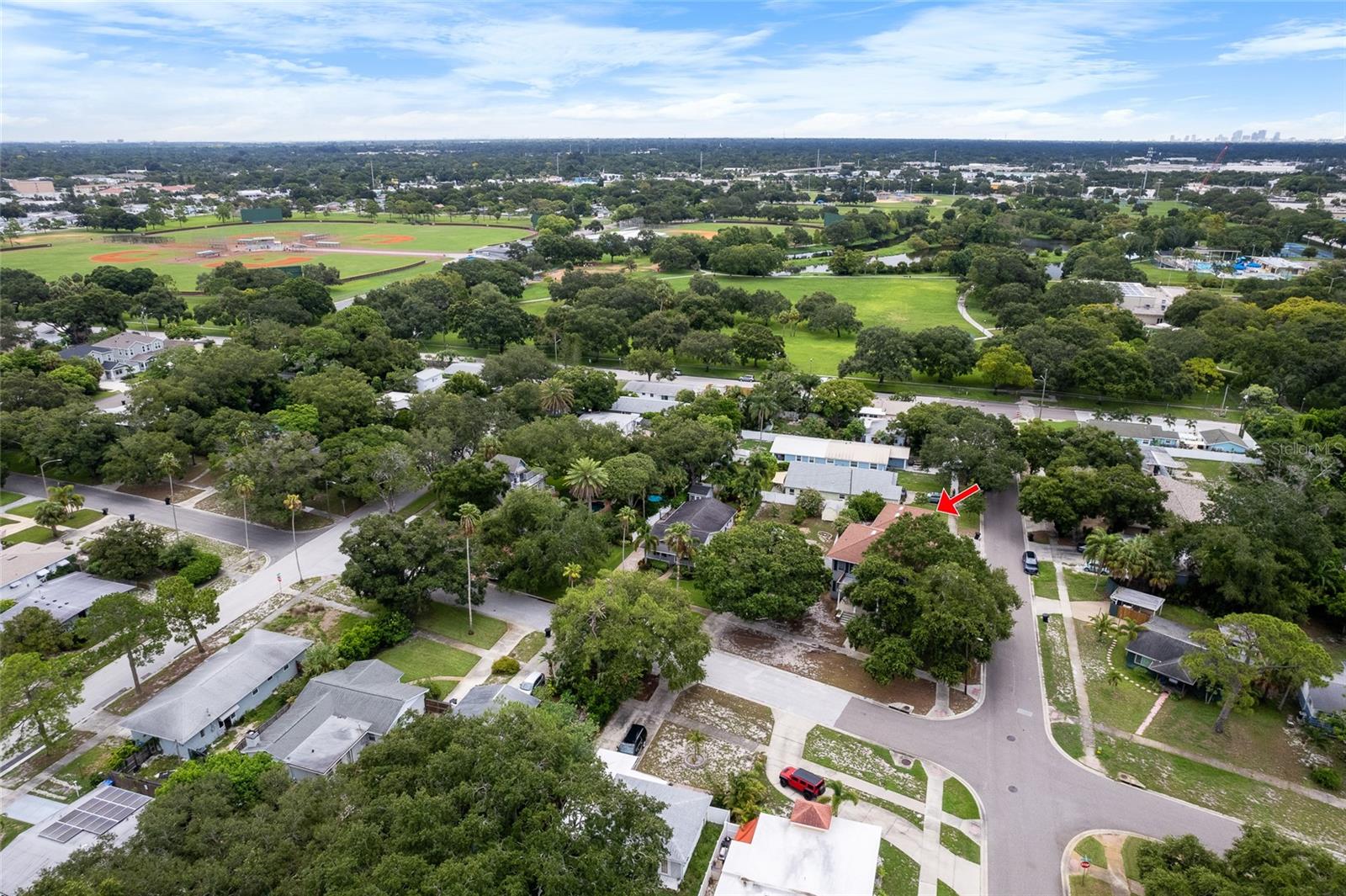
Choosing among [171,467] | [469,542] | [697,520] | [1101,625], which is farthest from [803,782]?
[171,467]

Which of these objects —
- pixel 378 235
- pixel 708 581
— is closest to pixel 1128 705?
pixel 708 581

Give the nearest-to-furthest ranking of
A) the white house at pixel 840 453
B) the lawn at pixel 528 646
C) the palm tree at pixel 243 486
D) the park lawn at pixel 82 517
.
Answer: the lawn at pixel 528 646
the palm tree at pixel 243 486
the park lawn at pixel 82 517
the white house at pixel 840 453

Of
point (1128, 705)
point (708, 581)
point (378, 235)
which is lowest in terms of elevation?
point (1128, 705)

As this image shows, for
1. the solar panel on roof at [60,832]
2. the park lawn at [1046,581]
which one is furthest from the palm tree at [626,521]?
the solar panel on roof at [60,832]

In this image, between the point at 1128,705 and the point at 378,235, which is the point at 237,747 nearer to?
the point at 1128,705

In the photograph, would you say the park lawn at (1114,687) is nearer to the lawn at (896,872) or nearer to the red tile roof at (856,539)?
the red tile roof at (856,539)
